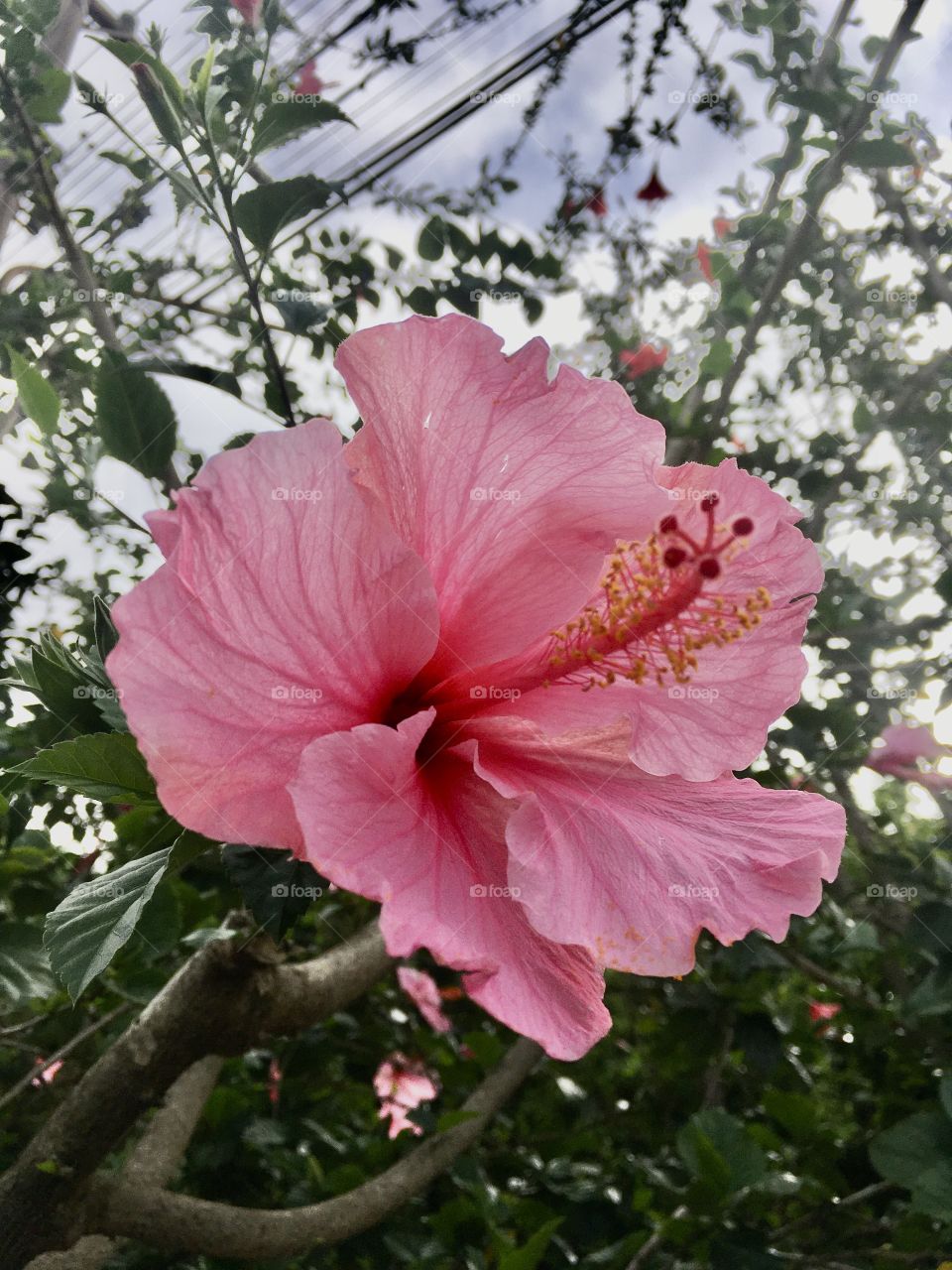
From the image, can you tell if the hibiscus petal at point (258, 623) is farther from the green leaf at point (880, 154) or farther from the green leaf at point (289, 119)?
the green leaf at point (880, 154)

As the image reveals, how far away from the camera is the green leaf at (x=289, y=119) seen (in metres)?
1.16

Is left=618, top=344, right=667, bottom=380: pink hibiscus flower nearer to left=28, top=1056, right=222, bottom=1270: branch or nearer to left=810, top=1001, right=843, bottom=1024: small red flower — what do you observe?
left=28, top=1056, right=222, bottom=1270: branch

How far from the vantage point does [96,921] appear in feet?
2.56

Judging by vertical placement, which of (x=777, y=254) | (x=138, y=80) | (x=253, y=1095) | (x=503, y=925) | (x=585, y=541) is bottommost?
(x=253, y=1095)

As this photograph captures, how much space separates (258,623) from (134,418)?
524mm

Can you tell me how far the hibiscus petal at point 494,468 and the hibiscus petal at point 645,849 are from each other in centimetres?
13

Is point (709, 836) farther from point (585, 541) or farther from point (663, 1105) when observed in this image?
point (663, 1105)

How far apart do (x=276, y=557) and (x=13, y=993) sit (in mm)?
894

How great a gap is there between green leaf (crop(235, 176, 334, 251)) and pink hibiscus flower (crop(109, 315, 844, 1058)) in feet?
1.66

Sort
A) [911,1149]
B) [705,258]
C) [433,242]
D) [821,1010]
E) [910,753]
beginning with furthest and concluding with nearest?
[821,1010] → [705,258] → [910,753] → [433,242] → [911,1149]

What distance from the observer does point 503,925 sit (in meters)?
0.73

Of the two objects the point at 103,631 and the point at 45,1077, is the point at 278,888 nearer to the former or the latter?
the point at 103,631

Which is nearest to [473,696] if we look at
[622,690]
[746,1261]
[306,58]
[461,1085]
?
[622,690]

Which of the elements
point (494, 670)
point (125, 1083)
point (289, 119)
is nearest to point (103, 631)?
point (494, 670)
